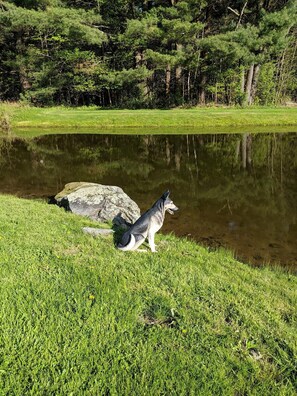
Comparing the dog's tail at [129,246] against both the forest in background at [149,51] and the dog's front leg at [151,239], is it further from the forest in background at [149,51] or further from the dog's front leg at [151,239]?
the forest in background at [149,51]

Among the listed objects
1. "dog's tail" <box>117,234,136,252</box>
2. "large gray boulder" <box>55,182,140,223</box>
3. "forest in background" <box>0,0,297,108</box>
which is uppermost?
"forest in background" <box>0,0,297,108</box>

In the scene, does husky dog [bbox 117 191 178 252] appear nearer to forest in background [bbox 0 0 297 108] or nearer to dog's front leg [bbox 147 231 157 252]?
dog's front leg [bbox 147 231 157 252]

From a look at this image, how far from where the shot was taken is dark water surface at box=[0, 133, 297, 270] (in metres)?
8.34

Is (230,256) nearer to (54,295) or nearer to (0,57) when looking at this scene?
(54,295)

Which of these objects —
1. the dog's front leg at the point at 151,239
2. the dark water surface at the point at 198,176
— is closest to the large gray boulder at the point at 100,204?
the dark water surface at the point at 198,176

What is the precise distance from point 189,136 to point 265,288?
18.0 metres

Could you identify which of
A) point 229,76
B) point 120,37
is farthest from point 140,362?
point 229,76

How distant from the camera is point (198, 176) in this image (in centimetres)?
1348

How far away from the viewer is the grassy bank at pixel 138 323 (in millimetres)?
3297

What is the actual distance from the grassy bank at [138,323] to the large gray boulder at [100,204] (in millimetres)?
2324

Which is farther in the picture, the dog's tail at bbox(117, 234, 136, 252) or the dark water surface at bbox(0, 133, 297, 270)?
the dark water surface at bbox(0, 133, 297, 270)

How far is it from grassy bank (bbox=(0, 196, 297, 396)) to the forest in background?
28.9 metres

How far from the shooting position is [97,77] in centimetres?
3750

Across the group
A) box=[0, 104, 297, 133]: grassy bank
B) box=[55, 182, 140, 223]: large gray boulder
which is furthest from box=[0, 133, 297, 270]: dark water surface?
box=[0, 104, 297, 133]: grassy bank
